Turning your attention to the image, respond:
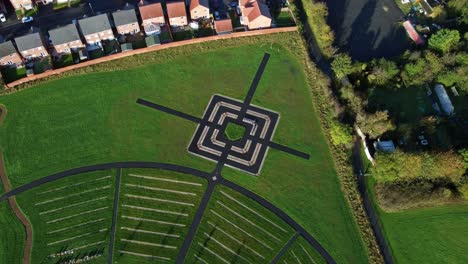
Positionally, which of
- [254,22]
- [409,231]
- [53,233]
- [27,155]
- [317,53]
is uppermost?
[254,22]

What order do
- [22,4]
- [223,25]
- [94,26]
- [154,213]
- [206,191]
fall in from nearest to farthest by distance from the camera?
[154,213] → [206,191] → [94,26] → [223,25] → [22,4]

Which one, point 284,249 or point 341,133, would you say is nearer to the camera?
point 284,249

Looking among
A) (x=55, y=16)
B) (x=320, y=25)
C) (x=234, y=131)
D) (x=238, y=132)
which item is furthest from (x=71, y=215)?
(x=320, y=25)

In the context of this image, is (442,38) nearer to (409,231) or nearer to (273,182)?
(409,231)

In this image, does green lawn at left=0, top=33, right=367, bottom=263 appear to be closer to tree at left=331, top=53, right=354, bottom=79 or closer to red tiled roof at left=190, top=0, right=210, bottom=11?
tree at left=331, top=53, right=354, bottom=79

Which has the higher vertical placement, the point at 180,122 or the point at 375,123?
the point at 180,122

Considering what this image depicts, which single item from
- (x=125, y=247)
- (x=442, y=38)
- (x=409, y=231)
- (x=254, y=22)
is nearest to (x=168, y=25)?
(x=254, y=22)

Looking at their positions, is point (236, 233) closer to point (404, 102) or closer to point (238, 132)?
point (238, 132)

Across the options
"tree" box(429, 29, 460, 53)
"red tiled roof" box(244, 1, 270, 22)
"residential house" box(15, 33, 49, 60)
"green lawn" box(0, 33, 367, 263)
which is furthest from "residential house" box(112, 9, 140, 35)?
"tree" box(429, 29, 460, 53)
